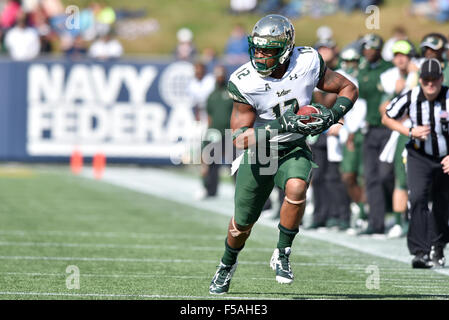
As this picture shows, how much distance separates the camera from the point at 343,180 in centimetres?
1295

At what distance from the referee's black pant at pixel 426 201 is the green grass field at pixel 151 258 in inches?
12.3

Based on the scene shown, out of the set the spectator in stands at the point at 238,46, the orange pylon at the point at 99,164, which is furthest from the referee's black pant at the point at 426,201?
the spectator in stands at the point at 238,46

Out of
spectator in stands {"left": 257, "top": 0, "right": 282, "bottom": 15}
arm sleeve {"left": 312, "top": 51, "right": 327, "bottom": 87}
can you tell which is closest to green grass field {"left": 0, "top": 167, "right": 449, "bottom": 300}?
arm sleeve {"left": 312, "top": 51, "right": 327, "bottom": 87}

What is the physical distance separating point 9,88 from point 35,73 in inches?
22.4

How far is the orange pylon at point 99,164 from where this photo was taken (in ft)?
66.3

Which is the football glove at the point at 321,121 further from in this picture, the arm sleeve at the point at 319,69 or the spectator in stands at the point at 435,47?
the spectator in stands at the point at 435,47

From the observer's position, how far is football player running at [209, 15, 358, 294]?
7.45 m

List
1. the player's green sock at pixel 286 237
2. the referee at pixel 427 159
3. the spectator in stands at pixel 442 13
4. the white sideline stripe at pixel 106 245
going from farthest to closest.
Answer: the spectator in stands at pixel 442 13 → the white sideline stripe at pixel 106 245 → the referee at pixel 427 159 → the player's green sock at pixel 286 237

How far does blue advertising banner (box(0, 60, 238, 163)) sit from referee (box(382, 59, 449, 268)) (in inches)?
456

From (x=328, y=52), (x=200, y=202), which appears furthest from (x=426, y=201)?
(x=200, y=202)

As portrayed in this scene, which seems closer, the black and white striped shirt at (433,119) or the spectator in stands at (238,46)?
the black and white striped shirt at (433,119)

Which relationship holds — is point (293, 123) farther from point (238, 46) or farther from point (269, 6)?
point (269, 6)

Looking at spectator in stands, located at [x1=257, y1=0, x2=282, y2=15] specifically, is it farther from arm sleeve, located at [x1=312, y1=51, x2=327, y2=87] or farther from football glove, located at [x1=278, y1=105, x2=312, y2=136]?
football glove, located at [x1=278, y1=105, x2=312, y2=136]

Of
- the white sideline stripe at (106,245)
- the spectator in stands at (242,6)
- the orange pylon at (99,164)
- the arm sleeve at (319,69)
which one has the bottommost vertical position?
the orange pylon at (99,164)
